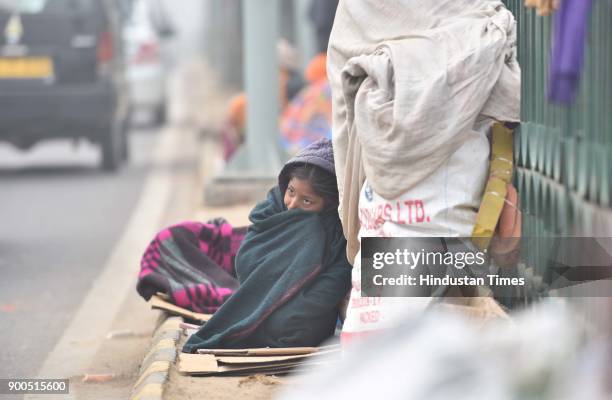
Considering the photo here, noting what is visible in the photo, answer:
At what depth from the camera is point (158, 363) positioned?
4.92m

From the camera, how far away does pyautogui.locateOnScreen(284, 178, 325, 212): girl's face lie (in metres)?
5.10

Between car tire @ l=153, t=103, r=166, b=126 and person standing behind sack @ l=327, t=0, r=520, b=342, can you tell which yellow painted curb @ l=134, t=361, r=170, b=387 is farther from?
car tire @ l=153, t=103, r=166, b=126

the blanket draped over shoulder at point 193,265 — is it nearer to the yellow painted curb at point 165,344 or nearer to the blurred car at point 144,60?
the yellow painted curb at point 165,344

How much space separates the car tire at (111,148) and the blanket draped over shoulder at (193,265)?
26.1 ft

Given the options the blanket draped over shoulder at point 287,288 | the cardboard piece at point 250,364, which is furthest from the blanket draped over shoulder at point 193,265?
the cardboard piece at point 250,364

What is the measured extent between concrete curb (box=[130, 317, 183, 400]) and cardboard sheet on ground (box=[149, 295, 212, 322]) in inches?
1.2

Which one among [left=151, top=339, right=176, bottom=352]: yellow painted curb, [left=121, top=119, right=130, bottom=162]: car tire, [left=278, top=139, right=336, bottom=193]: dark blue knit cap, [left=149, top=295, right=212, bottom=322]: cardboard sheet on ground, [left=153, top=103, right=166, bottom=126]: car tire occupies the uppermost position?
[left=278, top=139, right=336, bottom=193]: dark blue knit cap

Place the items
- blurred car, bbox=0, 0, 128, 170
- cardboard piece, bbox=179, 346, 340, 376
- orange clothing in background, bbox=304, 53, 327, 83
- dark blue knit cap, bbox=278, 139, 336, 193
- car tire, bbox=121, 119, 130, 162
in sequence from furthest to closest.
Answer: car tire, bbox=121, 119, 130, 162, blurred car, bbox=0, 0, 128, 170, orange clothing in background, bbox=304, 53, 327, 83, dark blue knit cap, bbox=278, 139, 336, 193, cardboard piece, bbox=179, 346, 340, 376

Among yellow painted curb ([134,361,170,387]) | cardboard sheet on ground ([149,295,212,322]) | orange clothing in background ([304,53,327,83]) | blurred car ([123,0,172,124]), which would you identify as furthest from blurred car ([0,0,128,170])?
yellow painted curb ([134,361,170,387])

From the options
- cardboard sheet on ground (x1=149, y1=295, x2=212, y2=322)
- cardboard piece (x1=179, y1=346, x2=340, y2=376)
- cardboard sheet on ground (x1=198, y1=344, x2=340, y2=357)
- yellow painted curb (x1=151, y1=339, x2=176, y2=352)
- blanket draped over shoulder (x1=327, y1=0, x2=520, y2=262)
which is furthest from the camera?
cardboard sheet on ground (x1=149, y1=295, x2=212, y2=322)

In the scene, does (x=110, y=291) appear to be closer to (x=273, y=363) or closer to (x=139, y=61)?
(x=273, y=363)

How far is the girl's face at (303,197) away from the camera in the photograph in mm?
5098

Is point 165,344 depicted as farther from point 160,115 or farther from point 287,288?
point 160,115

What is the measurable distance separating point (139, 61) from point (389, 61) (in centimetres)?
1582
